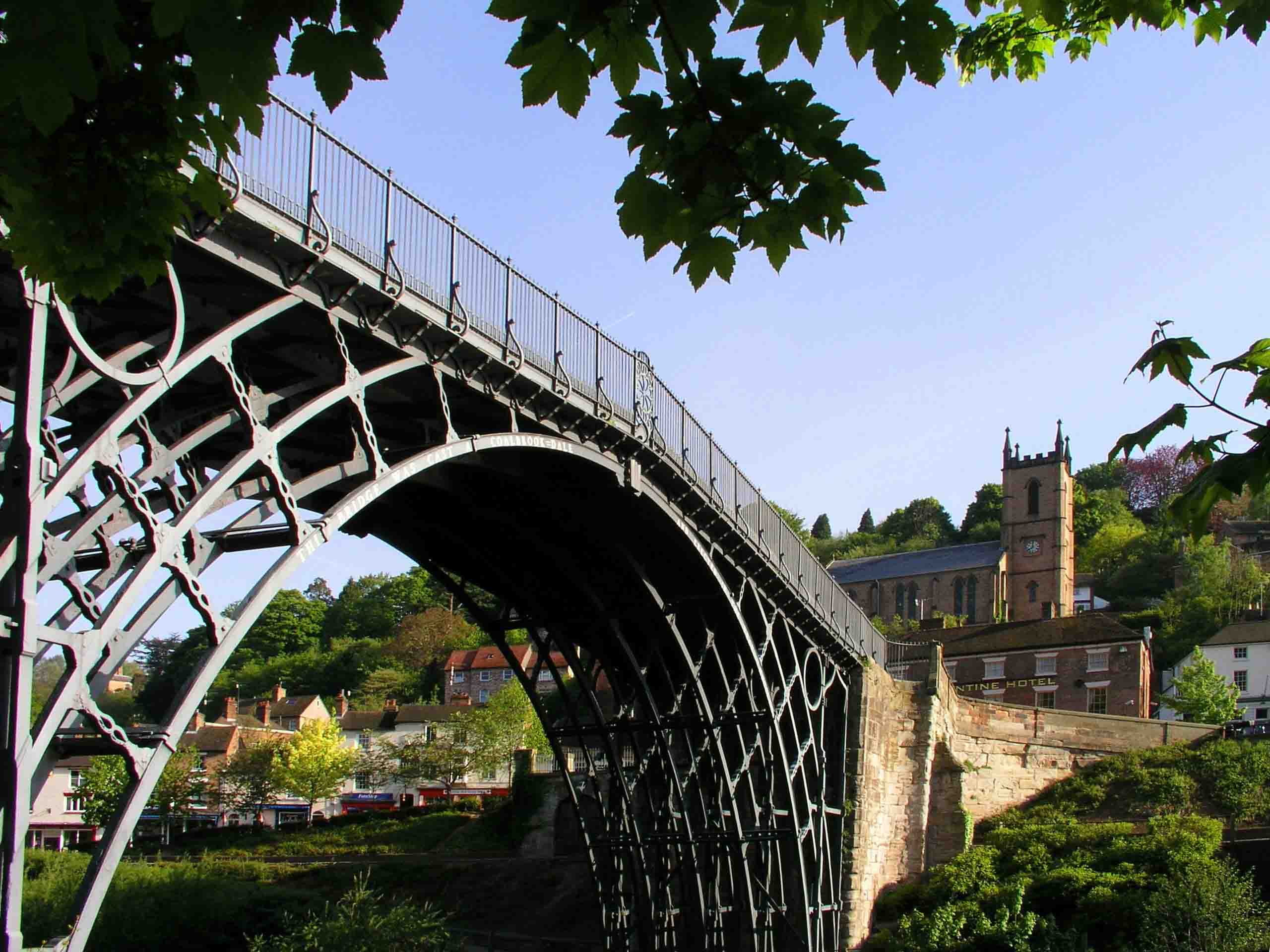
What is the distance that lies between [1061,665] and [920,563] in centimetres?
3674

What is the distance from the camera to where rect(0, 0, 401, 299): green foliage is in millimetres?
3545

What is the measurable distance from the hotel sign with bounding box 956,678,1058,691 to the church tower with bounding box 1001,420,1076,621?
1204 inches

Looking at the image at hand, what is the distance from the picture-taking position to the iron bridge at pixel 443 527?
10.8m

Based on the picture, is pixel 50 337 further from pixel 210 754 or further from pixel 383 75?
pixel 210 754

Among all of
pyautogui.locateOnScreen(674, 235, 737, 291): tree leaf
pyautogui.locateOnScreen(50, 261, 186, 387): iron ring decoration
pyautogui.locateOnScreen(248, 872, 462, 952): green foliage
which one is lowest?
pyautogui.locateOnScreen(248, 872, 462, 952): green foliage

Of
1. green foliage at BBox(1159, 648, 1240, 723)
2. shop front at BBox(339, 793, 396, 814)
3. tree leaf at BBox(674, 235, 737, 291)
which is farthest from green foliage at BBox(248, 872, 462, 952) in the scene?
shop front at BBox(339, 793, 396, 814)

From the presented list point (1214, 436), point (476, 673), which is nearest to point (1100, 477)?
point (476, 673)

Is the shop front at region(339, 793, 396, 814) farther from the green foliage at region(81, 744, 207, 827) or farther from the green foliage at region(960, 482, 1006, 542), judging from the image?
the green foliage at region(960, 482, 1006, 542)

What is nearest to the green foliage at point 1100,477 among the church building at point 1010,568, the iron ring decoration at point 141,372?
the church building at point 1010,568

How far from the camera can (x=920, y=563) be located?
9888 centimetres

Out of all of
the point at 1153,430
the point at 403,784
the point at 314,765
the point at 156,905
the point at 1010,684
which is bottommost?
the point at 403,784

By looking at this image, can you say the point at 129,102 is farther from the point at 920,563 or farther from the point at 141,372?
the point at 920,563

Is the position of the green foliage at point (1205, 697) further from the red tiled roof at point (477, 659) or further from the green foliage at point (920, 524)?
the green foliage at point (920, 524)

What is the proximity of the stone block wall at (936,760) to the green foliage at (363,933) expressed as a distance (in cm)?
879
